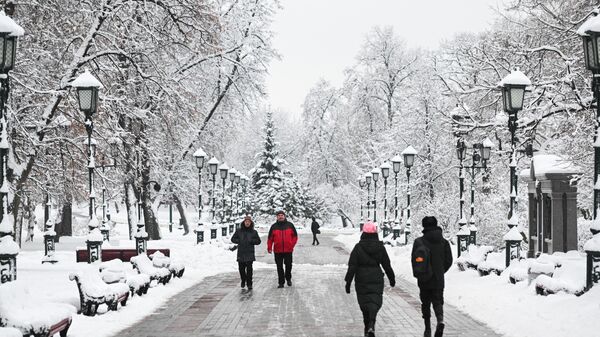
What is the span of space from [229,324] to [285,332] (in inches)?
50.4

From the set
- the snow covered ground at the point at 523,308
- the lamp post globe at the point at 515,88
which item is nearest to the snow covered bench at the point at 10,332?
the snow covered ground at the point at 523,308

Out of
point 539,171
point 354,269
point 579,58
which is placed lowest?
point 354,269

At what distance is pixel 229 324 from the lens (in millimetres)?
12703

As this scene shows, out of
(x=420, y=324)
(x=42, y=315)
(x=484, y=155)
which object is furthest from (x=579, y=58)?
(x=42, y=315)

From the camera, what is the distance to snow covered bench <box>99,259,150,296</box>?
14.5 m

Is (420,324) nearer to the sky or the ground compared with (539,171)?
nearer to the ground

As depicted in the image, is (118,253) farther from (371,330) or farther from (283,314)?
(371,330)

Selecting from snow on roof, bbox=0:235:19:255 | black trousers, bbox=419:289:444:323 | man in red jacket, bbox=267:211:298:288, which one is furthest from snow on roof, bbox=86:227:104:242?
Answer: black trousers, bbox=419:289:444:323

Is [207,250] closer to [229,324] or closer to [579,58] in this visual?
[579,58]

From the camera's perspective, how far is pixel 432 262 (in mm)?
10844

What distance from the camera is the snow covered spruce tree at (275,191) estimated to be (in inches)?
3179

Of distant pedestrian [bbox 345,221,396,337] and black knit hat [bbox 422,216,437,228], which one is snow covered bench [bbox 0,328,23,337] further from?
black knit hat [bbox 422,216,437,228]

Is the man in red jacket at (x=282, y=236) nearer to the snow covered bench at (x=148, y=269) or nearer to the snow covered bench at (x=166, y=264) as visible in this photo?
Answer: the snow covered bench at (x=148, y=269)

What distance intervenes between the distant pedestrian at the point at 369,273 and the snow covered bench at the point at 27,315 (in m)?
3.68
